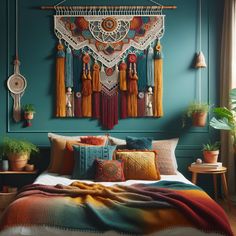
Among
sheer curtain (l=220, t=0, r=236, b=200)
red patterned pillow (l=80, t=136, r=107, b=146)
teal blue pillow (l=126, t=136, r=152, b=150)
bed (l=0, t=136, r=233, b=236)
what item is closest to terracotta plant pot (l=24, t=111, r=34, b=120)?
red patterned pillow (l=80, t=136, r=107, b=146)

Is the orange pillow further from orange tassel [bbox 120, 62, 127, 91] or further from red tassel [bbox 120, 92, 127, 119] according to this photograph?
orange tassel [bbox 120, 62, 127, 91]

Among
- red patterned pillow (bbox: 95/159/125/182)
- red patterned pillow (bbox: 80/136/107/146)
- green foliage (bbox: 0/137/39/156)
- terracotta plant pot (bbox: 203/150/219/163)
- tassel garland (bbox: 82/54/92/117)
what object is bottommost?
red patterned pillow (bbox: 95/159/125/182)

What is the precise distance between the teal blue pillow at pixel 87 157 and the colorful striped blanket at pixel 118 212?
0.96m

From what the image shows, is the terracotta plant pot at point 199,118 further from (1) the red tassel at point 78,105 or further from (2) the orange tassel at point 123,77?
(1) the red tassel at point 78,105

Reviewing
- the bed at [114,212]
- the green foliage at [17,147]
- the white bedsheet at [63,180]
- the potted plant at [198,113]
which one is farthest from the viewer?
the potted plant at [198,113]

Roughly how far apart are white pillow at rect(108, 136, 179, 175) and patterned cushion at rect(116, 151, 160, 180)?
0.81 feet

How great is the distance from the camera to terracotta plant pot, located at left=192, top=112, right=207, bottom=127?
4641 millimetres

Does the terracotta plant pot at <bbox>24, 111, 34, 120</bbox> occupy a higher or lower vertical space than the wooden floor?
higher

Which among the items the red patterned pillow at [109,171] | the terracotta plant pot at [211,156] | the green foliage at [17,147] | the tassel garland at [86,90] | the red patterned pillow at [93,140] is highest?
the tassel garland at [86,90]

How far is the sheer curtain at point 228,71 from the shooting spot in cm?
468

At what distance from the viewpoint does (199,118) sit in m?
4.65

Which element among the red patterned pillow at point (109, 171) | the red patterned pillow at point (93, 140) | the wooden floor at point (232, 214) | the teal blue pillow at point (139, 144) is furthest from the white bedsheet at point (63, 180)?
the wooden floor at point (232, 214)

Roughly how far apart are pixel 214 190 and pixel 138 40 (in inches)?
85.1

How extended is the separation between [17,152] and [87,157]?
995 millimetres
